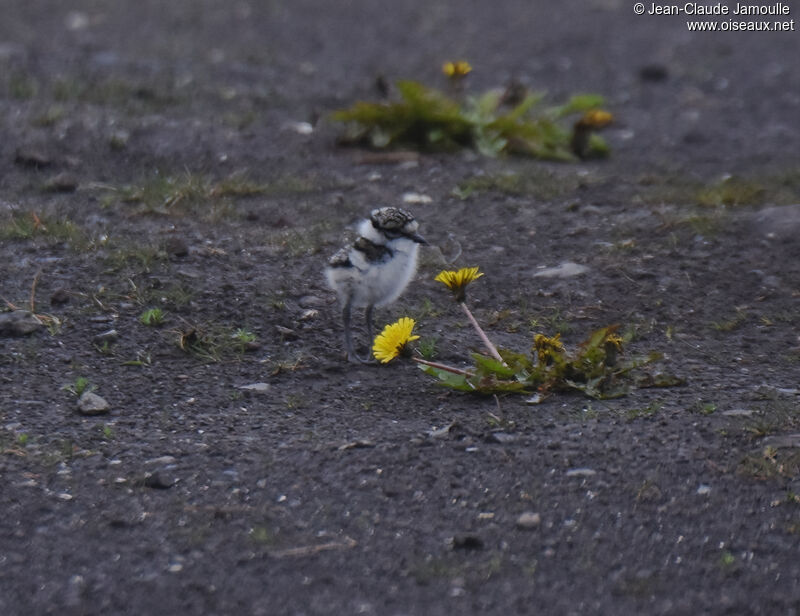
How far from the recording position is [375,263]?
15.8ft

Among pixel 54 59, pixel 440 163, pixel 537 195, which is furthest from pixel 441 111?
pixel 54 59

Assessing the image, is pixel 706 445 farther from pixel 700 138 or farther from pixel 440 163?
pixel 700 138

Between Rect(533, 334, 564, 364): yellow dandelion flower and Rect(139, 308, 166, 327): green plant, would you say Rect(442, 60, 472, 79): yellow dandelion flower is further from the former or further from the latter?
Rect(533, 334, 564, 364): yellow dandelion flower

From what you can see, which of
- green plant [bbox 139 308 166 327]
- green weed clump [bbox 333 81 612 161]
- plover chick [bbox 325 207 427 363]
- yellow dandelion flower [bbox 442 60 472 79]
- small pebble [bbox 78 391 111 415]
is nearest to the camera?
small pebble [bbox 78 391 111 415]

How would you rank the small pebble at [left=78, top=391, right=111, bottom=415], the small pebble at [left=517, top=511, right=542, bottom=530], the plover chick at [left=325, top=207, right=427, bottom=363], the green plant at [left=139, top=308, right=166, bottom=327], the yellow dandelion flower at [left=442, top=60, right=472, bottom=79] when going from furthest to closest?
the yellow dandelion flower at [left=442, top=60, right=472, bottom=79]
the green plant at [left=139, top=308, right=166, bottom=327]
the plover chick at [left=325, top=207, right=427, bottom=363]
the small pebble at [left=78, top=391, right=111, bottom=415]
the small pebble at [left=517, top=511, right=542, bottom=530]

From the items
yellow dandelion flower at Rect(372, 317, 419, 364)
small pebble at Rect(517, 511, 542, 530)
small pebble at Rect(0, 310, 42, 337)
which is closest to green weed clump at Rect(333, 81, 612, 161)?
small pebble at Rect(0, 310, 42, 337)

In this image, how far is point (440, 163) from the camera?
7344 mm

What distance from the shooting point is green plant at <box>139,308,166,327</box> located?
5047mm

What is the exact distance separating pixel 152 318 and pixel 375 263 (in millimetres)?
1061

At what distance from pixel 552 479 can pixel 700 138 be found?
16.9 ft

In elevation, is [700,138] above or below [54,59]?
below

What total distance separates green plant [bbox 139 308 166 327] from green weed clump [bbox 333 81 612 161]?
276 centimetres

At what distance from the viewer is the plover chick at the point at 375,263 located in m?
4.81

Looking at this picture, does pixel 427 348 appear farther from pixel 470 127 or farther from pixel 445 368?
pixel 470 127
